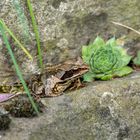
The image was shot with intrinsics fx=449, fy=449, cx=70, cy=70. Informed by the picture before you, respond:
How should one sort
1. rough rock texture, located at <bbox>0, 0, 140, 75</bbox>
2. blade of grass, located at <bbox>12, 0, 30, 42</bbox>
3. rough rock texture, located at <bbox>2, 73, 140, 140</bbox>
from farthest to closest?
rough rock texture, located at <bbox>0, 0, 140, 75</bbox> < blade of grass, located at <bbox>12, 0, 30, 42</bbox> < rough rock texture, located at <bbox>2, 73, 140, 140</bbox>

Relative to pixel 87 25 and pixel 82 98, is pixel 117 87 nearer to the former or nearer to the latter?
pixel 82 98

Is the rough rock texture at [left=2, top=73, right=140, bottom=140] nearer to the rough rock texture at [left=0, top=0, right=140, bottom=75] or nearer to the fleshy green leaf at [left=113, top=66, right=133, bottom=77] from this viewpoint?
the fleshy green leaf at [left=113, top=66, right=133, bottom=77]

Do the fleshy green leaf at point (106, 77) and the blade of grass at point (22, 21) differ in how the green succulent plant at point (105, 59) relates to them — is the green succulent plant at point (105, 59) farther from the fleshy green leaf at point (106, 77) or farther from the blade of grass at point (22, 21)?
the blade of grass at point (22, 21)

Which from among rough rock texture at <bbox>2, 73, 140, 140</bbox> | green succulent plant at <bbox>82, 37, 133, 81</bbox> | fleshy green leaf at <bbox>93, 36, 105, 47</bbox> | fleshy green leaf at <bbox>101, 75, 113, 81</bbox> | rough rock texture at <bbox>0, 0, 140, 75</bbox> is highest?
rough rock texture at <bbox>0, 0, 140, 75</bbox>

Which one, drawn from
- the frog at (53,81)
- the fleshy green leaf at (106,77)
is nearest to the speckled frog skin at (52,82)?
the frog at (53,81)

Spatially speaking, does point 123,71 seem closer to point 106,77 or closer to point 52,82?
point 106,77

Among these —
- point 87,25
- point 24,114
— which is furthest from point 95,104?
point 87,25

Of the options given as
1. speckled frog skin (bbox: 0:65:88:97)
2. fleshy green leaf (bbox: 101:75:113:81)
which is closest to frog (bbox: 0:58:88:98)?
speckled frog skin (bbox: 0:65:88:97)
